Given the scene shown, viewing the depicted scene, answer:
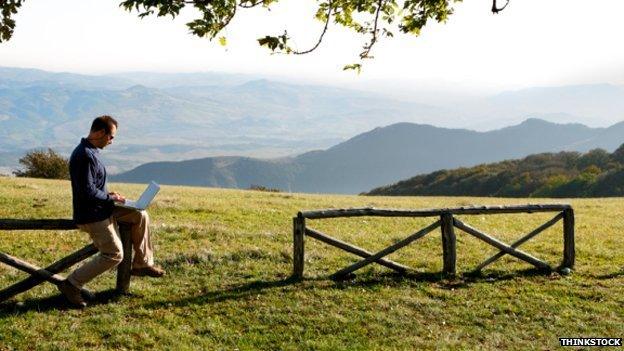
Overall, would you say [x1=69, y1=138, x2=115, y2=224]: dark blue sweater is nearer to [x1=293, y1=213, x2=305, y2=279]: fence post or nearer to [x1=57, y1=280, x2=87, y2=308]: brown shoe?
[x1=57, y1=280, x2=87, y2=308]: brown shoe

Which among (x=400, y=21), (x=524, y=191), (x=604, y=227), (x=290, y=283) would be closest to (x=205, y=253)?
(x=290, y=283)

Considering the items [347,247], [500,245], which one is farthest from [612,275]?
[347,247]

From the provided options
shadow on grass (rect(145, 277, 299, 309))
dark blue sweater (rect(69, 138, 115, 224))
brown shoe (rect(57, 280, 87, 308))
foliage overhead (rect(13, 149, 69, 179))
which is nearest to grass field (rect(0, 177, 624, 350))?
shadow on grass (rect(145, 277, 299, 309))

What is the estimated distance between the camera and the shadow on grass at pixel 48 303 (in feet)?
36.2

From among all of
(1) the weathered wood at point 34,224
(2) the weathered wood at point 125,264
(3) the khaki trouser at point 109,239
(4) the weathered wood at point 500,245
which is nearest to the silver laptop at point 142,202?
(3) the khaki trouser at point 109,239

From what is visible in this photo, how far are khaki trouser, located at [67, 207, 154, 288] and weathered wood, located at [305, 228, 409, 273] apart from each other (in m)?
4.06

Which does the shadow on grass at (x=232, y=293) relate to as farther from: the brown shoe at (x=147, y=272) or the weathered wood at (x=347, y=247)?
the weathered wood at (x=347, y=247)

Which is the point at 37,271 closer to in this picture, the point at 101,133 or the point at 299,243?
the point at 101,133

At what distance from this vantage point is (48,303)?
450 inches

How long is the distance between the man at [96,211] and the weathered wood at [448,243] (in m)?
7.52

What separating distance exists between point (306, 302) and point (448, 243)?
4487mm

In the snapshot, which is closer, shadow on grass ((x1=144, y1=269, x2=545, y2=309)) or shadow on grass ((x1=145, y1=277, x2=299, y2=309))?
shadow on grass ((x1=145, y1=277, x2=299, y2=309))

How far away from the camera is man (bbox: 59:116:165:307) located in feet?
33.1

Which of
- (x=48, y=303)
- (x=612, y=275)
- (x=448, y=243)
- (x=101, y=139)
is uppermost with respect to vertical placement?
(x=101, y=139)
